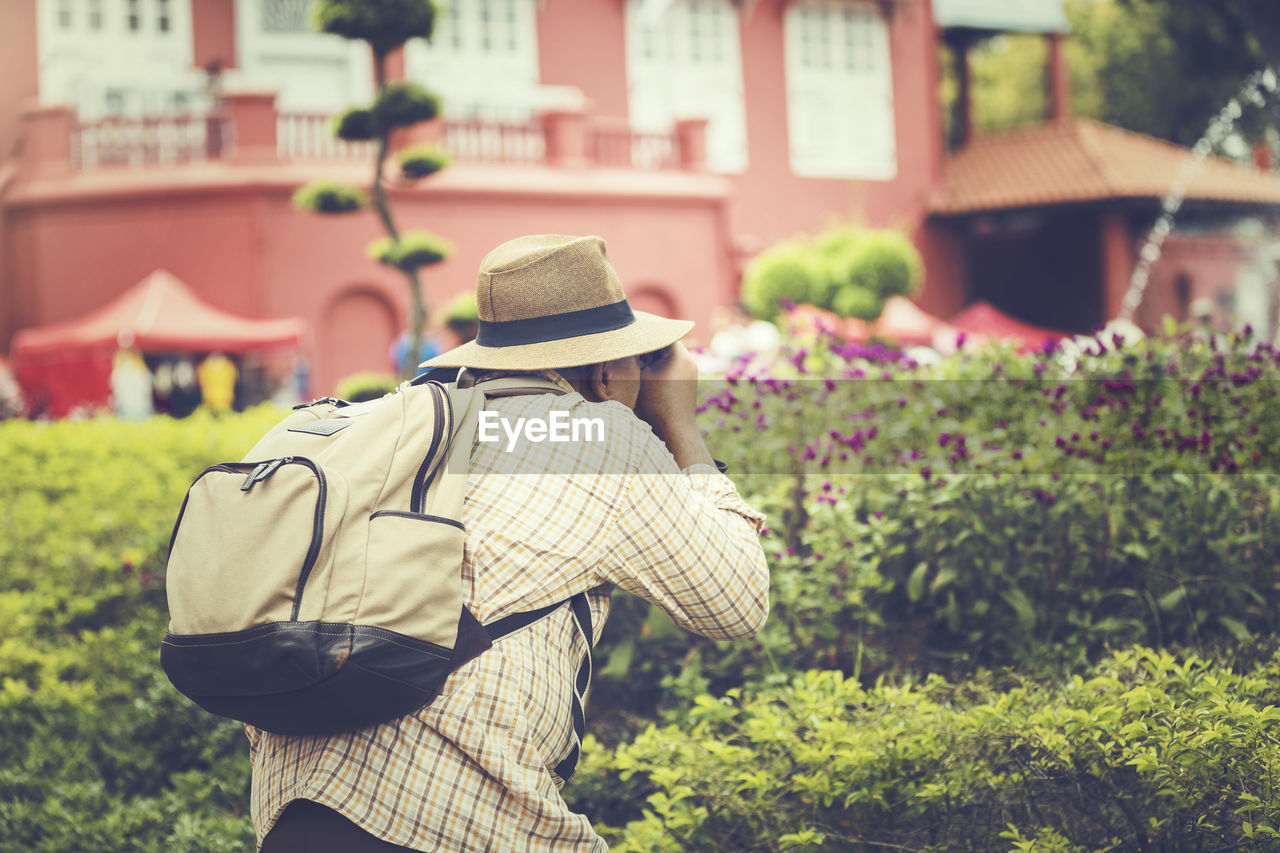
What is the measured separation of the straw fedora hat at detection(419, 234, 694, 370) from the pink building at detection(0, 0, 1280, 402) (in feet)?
41.6

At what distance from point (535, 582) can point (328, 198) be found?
28.8 ft

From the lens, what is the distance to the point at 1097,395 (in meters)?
3.80

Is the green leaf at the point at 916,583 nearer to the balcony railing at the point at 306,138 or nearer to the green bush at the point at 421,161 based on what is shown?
the green bush at the point at 421,161

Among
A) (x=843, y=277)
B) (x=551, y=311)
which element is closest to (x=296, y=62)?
(x=843, y=277)

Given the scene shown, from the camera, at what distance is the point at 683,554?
5.63 feet

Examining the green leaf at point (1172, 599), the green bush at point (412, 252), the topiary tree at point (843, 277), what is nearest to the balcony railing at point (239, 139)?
the topiary tree at point (843, 277)

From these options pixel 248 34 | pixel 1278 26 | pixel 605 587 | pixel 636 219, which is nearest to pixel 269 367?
pixel 248 34

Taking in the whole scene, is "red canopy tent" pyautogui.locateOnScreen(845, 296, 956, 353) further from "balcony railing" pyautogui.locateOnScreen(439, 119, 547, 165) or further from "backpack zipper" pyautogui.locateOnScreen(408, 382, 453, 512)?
"backpack zipper" pyautogui.locateOnScreen(408, 382, 453, 512)

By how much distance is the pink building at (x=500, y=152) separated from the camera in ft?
46.2

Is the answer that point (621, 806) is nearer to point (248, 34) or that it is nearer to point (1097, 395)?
point (1097, 395)

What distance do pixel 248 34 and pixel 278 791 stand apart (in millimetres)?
15520

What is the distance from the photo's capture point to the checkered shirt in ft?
5.46

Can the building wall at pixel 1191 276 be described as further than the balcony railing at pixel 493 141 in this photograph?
Yes

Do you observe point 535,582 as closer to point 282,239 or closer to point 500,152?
point 282,239
